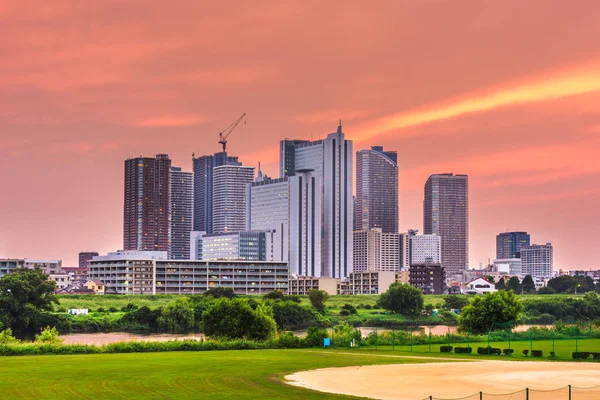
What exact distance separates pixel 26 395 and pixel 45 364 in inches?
842

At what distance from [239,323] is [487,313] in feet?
126

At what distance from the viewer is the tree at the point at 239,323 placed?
9744 centimetres

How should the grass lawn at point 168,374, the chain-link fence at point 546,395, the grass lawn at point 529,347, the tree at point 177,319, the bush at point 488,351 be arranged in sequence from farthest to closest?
the tree at point 177,319, the bush at point 488,351, the grass lawn at point 529,347, the grass lawn at point 168,374, the chain-link fence at point 546,395

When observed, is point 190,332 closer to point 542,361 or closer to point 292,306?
point 292,306

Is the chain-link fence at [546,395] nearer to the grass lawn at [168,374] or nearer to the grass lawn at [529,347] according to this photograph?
the grass lawn at [168,374]

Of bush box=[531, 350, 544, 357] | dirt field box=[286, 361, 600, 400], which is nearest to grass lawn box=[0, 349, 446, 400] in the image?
dirt field box=[286, 361, 600, 400]

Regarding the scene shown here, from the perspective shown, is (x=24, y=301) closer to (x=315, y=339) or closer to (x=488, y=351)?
(x=315, y=339)

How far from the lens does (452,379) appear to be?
5728 centimetres

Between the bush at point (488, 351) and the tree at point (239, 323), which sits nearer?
the bush at point (488, 351)

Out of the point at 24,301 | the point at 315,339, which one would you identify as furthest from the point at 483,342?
the point at 24,301

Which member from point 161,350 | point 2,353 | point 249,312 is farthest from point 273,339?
point 2,353

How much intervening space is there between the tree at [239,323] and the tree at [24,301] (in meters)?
58.8

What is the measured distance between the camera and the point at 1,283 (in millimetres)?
151000

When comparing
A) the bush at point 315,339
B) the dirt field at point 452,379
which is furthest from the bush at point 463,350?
the bush at point 315,339
